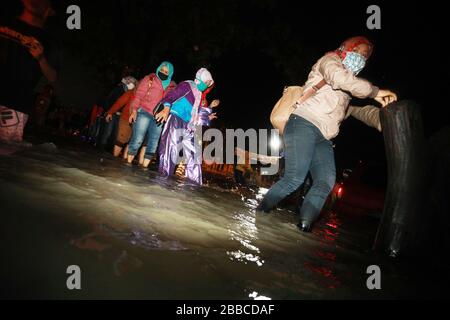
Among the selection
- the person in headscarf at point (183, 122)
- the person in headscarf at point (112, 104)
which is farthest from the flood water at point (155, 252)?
the person in headscarf at point (112, 104)

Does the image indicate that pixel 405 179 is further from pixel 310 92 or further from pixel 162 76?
pixel 162 76

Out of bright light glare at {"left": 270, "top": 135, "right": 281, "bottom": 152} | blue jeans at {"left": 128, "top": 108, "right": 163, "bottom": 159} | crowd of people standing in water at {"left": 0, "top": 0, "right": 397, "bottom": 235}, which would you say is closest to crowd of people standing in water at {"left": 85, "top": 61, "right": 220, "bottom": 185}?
blue jeans at {"left": 128, "top": 108, "right": 163, "bottom": 159}

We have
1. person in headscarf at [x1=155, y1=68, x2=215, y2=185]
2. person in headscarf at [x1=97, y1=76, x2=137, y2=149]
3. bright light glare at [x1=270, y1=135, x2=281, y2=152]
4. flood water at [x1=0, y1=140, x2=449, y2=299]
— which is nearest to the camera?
→ flood water at [x1=0, y1=140, x2=449, y2=299]

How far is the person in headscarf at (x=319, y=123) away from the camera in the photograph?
11.3ft

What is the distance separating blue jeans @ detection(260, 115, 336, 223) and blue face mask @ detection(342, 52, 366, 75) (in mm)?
722

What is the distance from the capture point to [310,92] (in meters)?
3.53

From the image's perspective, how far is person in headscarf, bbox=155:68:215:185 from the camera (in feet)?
19.0

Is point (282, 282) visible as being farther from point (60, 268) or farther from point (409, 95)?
point (409, 95)

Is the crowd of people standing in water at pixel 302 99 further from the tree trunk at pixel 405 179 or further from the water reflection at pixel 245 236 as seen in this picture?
the water reflection at pixel 245 236

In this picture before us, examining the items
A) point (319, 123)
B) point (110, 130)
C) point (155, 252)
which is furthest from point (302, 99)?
Answer: point (110, 130)

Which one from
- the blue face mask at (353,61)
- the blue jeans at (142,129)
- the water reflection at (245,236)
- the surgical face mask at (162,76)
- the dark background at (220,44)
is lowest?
the water reflection at (245,236)

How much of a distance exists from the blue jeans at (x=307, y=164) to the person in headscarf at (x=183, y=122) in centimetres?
269

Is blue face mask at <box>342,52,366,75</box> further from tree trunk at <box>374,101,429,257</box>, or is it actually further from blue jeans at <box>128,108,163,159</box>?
blue jeans at <box>128,108,163,159</box>

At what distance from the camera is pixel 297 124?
11.7 ft
